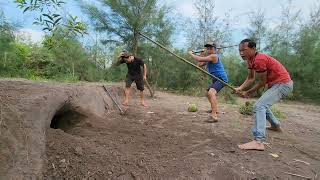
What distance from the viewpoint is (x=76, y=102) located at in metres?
6.14

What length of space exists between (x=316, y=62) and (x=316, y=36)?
4.14 feet

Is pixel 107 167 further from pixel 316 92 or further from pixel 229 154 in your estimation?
pixel 316 92

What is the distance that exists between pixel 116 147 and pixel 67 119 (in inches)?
53.4

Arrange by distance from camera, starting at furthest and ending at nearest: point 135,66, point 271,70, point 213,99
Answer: point 135,66 → point 213,99 → point 271,70

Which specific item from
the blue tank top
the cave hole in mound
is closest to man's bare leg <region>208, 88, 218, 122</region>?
the blue tank top

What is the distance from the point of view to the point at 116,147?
205 inches

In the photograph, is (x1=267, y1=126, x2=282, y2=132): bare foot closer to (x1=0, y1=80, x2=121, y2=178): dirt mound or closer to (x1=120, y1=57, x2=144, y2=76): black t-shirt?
(x1=0, y1=80, x2=121, y2=178): dirt mound

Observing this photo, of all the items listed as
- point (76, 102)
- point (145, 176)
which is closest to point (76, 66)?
point (76, 102)

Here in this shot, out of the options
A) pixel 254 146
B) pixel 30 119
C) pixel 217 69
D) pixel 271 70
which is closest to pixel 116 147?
pixel 30 119

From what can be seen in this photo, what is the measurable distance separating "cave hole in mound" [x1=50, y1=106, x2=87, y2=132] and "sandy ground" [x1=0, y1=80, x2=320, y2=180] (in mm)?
16

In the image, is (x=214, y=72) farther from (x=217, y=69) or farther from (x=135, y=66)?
(x=135, y=66)

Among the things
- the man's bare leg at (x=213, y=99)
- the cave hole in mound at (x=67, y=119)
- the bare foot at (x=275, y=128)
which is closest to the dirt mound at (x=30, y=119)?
the cave hole in mound at (x=67, y=119)

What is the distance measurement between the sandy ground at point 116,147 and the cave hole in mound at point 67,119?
0.05 ft

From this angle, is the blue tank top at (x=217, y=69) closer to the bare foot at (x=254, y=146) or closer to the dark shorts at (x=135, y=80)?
the bare foot at (x=254, y=146)
